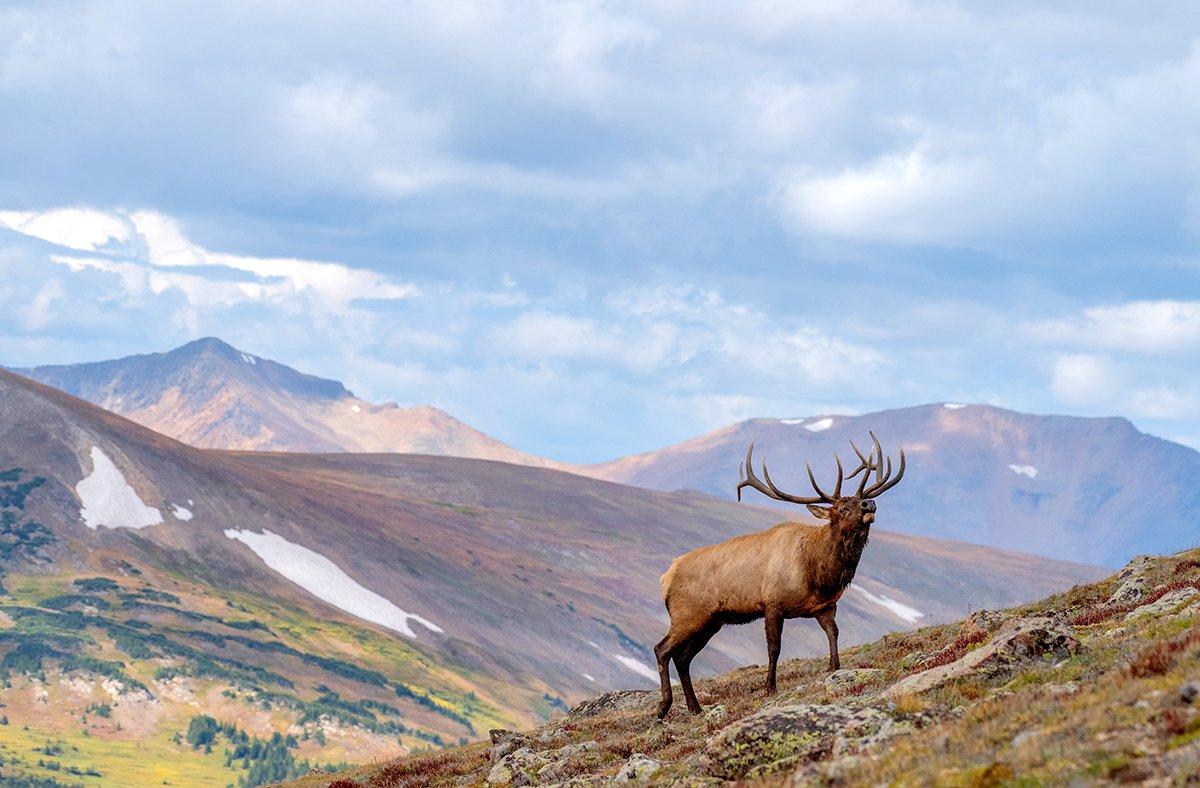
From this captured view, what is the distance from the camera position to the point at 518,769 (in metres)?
21.8

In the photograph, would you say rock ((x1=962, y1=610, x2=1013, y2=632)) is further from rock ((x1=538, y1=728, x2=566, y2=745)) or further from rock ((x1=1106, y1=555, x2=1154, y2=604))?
rock ((x1=538, y1=728, x2=566, y2=745))

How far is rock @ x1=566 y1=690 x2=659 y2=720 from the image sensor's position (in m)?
30.3

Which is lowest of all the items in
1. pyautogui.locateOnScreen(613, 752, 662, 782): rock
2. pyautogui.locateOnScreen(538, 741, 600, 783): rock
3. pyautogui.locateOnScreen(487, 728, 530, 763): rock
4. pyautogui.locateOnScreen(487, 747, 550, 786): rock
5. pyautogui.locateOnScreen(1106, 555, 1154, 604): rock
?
pyautogui.locateOnScreen(487, 728, 530, 763): rock

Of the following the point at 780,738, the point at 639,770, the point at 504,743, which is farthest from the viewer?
the point at 504,743

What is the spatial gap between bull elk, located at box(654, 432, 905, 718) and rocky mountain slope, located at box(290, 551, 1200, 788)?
4.07 feet

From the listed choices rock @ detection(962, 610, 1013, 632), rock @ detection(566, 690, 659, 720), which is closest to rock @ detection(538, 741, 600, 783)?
rock @ detection(566, 690, 659, 720)

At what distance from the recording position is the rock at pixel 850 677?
21.8 m

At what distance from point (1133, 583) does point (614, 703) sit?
1273cm

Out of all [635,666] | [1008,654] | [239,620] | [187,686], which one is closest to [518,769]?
[1008,654]

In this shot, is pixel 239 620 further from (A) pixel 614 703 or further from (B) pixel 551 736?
(B) pixel 551 736

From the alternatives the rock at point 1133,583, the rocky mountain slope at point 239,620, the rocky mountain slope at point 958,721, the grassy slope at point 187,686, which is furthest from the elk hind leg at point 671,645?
the rocky mountain slope at point 239,620

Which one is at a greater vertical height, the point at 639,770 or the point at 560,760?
the point at 639,770

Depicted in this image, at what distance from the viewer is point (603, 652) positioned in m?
154

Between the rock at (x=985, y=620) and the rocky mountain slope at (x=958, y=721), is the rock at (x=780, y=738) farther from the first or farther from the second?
the rock at (x=985, y=620)
